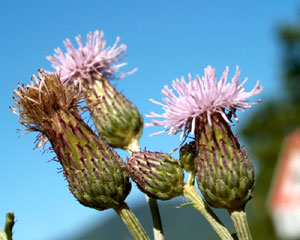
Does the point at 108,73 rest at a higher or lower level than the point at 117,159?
higher

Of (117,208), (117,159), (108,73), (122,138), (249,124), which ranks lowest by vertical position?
(117,208)

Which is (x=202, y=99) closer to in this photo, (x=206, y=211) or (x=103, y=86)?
(x=206, y=211)

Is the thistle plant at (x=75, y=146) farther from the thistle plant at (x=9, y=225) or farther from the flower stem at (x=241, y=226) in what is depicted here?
the thistle plant at (x=9, y=225)

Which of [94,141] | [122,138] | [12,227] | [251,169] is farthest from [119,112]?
[12,227]

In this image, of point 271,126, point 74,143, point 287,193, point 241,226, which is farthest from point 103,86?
point 271,126

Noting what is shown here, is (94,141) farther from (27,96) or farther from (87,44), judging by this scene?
(87,44)

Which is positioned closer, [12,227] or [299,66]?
[12,227]

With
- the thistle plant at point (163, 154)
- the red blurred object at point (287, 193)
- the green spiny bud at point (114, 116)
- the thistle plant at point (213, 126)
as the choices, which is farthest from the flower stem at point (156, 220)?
the red blurred object at point (287, 193)
